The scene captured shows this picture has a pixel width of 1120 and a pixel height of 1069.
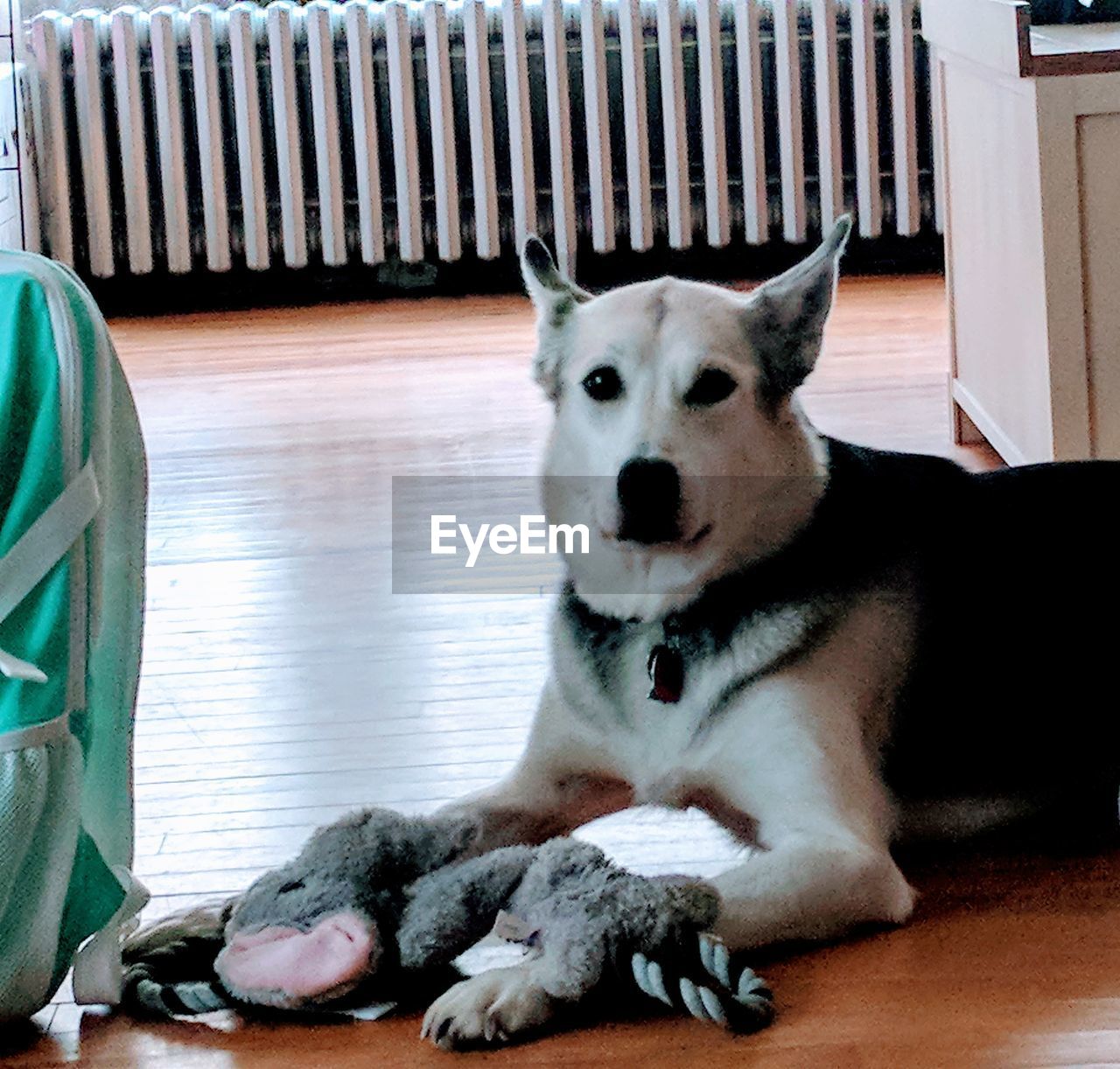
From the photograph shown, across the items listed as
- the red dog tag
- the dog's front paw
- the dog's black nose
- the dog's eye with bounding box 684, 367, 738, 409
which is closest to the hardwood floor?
the dog's front paw

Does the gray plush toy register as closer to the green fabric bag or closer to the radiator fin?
the green fabric bag

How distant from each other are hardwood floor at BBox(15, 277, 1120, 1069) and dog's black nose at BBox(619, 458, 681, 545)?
1.10 feet

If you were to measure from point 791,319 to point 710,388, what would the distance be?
0.13 m

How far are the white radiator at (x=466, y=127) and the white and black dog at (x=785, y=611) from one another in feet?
12.1

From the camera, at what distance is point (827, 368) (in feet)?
14.1

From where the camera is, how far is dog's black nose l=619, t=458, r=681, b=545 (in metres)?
1.68

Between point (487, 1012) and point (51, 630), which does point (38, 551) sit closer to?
point (51, 630)

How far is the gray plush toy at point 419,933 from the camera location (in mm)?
1473

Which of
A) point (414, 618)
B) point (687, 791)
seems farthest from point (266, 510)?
point (687, 791)

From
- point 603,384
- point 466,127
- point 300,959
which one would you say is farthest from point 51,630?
point 466,127

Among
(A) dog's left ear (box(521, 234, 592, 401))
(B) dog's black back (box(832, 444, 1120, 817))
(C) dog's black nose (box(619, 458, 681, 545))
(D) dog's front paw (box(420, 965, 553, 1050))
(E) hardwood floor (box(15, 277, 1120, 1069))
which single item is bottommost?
(E) hardwood floor (box(15, 277, 1120, 1069))

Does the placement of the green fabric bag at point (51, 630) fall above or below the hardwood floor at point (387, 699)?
above

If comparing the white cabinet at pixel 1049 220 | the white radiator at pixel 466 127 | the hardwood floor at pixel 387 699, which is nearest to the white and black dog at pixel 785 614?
the hardwood floor at pixel 387 699

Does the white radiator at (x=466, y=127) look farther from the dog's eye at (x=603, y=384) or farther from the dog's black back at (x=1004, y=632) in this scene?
the dog's eye at (x=603, y=384)
